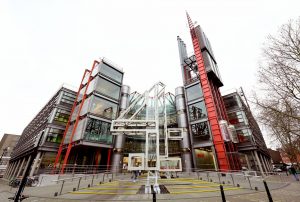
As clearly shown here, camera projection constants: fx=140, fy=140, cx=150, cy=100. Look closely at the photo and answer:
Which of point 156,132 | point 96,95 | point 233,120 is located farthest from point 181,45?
point 156,132

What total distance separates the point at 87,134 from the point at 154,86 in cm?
1716

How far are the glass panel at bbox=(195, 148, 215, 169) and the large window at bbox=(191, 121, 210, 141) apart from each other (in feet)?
8.88

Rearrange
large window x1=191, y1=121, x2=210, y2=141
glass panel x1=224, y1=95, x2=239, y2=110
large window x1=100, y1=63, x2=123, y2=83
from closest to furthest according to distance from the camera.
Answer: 1. large window x1=191, y1=121, x2=210, y2=141
2. large window x1=100, y1=63, x2=123, y2=83
3. glass panel x1=224, y1=95, x2=239, y2=110

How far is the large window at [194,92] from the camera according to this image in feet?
104

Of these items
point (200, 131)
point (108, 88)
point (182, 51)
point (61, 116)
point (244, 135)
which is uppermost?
point (182, 51)

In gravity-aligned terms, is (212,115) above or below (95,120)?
above

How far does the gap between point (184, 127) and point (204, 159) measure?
23.6 feet

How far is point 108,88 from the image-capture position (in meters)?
31.7

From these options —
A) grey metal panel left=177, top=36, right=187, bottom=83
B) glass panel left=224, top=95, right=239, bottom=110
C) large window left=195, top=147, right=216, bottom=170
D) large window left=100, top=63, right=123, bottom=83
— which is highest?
grey metal panel left=177, top=36, right=187, bottom=83

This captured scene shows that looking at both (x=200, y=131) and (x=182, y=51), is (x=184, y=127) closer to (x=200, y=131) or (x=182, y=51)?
(x=200, y=131)

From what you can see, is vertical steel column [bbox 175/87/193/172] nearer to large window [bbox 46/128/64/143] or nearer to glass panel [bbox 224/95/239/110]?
glass panel [bbox 224/95/239/110]

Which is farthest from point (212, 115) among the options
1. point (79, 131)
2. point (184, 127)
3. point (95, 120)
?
point (79, 131)

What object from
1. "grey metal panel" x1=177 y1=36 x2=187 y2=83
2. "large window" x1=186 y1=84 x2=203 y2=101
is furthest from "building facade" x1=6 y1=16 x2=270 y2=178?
"grey metal panel" x1=177 y1=36 x2=187 y2=83

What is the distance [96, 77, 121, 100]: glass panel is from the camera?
30153 millimetres
